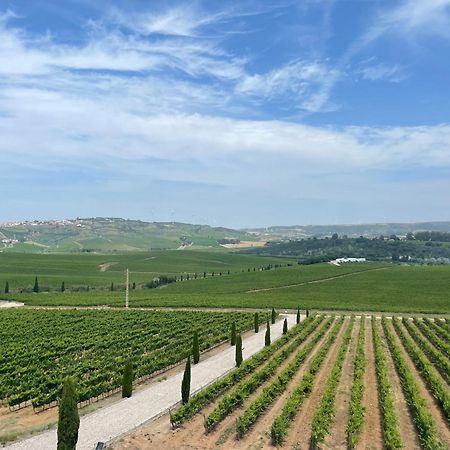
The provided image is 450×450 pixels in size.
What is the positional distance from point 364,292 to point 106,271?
338ft

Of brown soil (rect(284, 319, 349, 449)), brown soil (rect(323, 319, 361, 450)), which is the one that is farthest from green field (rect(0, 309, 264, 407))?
brown soil (rect(323, 319, 361, 450))

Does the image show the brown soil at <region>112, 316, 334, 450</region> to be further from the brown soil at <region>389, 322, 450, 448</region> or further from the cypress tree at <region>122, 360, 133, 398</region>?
the brown soil at <region>389, 322, 450, 448</region>

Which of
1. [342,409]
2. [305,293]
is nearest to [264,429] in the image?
[342,409]

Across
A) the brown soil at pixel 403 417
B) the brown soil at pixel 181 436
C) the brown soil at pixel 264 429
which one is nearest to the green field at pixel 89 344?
the brown soil at pixel 181 436

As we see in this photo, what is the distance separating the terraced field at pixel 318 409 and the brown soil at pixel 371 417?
0.05 meters

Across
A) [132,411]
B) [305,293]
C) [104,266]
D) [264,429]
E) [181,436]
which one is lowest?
[305,293]

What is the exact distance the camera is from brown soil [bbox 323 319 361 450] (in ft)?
76.9

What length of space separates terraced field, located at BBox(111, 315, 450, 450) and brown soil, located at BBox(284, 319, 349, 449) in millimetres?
50

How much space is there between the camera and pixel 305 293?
110 meters

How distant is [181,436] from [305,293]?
88113 millimetres

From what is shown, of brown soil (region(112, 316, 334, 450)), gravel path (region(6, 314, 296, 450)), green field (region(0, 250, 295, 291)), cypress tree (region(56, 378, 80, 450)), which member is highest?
cypress tree (region(56, 378, 80, 450))

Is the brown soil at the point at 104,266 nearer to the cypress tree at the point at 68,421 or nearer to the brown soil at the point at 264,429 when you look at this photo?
the brown soil at the point at 264,429

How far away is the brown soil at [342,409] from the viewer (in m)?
23.5

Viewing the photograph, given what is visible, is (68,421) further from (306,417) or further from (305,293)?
(305,293)
